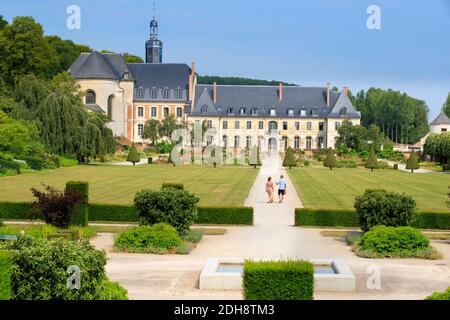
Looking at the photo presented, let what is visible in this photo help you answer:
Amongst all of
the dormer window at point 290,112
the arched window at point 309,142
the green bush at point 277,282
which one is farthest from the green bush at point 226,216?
the arched window at point 309,142

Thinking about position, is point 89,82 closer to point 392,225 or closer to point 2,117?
point 2,117

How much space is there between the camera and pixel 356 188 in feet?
108

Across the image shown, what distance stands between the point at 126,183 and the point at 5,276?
25.7 m

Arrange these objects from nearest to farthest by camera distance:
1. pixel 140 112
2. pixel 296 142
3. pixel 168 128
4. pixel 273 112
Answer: pixel 168 128
pixel 273 112
pixel 296 142
pixel 140 112

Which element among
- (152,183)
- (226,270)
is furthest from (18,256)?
(152,183)

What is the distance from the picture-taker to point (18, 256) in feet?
30.4

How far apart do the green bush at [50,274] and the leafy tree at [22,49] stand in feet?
183

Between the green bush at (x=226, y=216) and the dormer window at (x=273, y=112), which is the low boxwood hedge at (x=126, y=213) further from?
the dormer window at (x=273, y=112)

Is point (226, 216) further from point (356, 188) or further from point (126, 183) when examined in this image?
point (126, 183)

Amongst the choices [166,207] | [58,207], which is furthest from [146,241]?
[58,207]

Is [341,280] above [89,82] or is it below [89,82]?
below

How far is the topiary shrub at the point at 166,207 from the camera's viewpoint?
1741 cm
